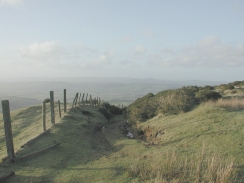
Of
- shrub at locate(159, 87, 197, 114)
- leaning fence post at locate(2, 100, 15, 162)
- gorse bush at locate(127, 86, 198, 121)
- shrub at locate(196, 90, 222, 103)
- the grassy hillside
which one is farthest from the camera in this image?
shrub at locate(196, 90, 222, 103)

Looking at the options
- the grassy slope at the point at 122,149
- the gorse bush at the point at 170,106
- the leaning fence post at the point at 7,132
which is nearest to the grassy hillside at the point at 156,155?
the grassy slope at the point at 122,149

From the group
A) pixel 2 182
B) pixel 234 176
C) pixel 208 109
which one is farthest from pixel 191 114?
pixel 2 182

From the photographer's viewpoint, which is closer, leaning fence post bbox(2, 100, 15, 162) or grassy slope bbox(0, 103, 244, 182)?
grassy slope bbox(0, 103, 244, 182)

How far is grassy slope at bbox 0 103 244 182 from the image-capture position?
9962 millimetres

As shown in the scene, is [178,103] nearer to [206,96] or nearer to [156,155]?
[206,96]

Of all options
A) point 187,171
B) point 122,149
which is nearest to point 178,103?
Answer: point 122,149

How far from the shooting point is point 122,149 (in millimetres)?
14727

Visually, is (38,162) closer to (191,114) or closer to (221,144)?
(221,144)

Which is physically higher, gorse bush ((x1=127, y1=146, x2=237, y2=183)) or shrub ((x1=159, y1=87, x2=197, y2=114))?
shrub ((x1=159, y1=87, x2=197, y2=114))

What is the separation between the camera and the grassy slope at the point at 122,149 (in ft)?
32.7

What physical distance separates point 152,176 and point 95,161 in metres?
3.97

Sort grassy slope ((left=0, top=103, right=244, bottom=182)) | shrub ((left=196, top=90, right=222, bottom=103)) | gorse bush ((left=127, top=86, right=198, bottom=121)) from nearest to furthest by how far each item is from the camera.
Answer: grassy slope ((left=0, top=103, right=244, bottom=182)), gorse bush ((left=127, top=86, right=198, bottom=121)), shrub ((left=196, top=90, right=222, bottom=103))

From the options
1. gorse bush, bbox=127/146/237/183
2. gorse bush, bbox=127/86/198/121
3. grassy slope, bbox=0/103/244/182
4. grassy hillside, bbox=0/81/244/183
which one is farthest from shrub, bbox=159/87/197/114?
gorse bush, bbox=127/146/237/183

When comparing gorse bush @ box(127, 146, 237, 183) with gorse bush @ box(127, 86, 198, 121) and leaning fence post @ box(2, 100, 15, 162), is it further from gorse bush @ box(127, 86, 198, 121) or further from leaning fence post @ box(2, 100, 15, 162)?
gorse bush @ box(127, 86, 198, 121)
